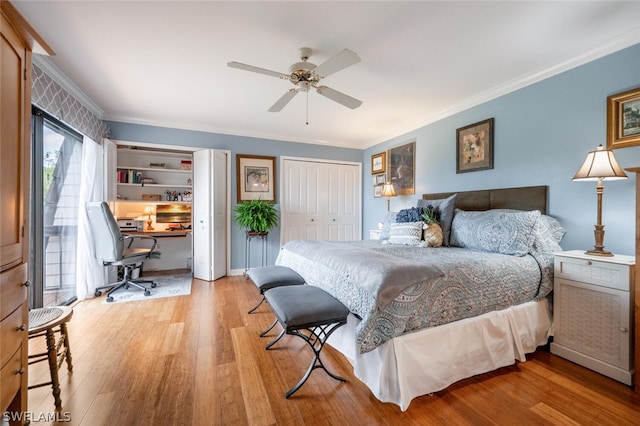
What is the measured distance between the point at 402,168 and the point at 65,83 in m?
4.41

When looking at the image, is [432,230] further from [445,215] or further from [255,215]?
[255,215]

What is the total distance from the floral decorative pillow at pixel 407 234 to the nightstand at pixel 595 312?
3.66 ft

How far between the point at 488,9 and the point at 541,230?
69.3 inches

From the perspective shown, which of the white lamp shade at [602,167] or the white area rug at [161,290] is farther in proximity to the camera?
the white area rug at [161,290]

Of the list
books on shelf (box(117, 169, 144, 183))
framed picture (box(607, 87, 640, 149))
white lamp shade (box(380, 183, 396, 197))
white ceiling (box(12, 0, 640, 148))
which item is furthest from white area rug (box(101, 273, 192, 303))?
framed picture (box(607, 87, 640, 149))

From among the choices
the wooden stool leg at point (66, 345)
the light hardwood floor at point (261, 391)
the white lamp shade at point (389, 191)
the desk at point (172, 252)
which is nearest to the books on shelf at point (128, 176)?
the desk at point (172, 252)

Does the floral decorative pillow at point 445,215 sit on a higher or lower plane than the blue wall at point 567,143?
lower

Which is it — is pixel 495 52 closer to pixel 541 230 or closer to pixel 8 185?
pixel 541 230

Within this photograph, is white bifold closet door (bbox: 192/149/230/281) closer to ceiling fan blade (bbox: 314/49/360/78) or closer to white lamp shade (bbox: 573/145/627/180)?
ceiling fan blade (bbox: 314/49/360/78)

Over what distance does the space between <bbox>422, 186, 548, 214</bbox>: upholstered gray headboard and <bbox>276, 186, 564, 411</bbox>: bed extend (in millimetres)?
31

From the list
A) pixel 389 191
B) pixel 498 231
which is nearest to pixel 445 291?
pixel 498 231

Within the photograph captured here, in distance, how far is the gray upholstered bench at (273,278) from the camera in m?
2.34

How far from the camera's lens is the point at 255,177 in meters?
4.74

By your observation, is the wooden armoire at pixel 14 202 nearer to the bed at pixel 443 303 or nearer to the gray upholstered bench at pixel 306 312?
the gray upholstered bench at pixel 306 312
